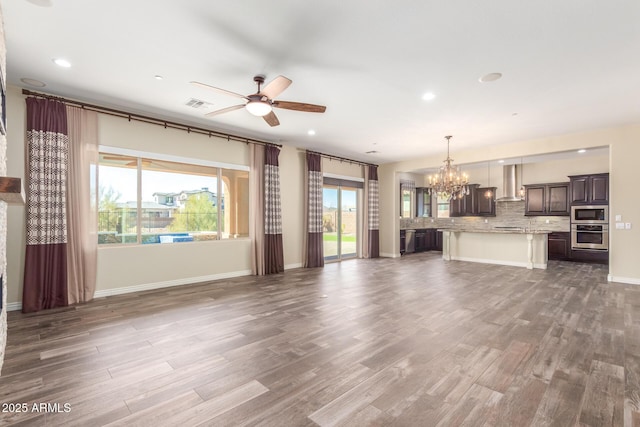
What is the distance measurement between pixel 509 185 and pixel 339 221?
543cm

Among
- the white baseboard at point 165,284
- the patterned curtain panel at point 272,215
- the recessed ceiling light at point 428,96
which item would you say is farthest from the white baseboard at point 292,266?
the recessed ceiling light at point 428,96

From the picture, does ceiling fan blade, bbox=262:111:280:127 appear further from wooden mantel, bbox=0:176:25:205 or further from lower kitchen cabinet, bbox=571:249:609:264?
lower kitchen cabinet, bbox=571:249:609:264

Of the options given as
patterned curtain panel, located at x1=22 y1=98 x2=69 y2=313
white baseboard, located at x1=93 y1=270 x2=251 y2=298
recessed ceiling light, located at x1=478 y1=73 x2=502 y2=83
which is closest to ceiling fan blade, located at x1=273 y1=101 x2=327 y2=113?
recessed ceiling light, located at x1=478 y1=73 x2=502 y2=83

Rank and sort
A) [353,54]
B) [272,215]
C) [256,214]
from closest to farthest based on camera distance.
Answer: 1. [353,54]
2. [256,214]
3. [272,215]

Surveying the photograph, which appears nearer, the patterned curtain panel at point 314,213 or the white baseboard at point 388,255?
the patterned curtain panel at point 314,213

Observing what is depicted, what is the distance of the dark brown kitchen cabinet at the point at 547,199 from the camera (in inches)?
332

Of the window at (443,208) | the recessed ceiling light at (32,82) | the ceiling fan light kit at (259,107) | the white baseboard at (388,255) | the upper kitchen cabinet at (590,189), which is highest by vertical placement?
the recessed ceiling light at (32,82)

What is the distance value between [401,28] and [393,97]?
160cm

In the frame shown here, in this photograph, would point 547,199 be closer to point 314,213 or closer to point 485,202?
point 485,202

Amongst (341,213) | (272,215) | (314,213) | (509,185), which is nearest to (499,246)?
(509,185)

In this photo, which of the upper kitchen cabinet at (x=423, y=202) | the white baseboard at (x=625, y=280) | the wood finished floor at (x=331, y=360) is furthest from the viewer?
the upper kitchen cabinet at (x=423, y=202)

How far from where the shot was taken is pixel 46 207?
162 inches

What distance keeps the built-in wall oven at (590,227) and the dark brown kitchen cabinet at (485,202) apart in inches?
81.5

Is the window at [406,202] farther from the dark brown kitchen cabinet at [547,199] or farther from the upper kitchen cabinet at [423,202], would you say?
the dark brown kitchen cabinet at [547,199]
